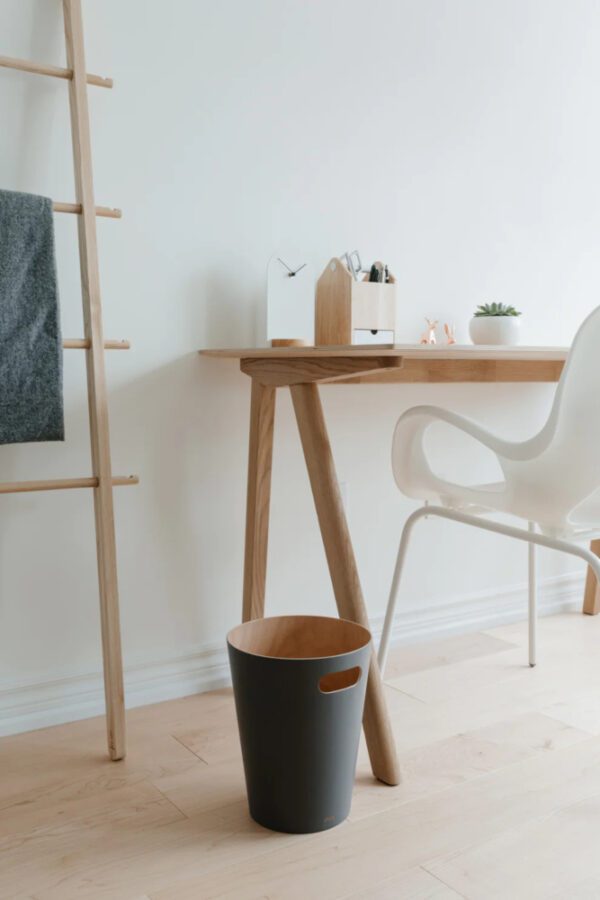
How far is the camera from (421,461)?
1.76 metres

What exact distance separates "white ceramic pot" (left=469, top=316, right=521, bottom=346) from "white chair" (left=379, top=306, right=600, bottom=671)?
443mm

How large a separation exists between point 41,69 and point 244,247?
1.77ft

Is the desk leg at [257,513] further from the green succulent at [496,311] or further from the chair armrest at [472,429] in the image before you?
the green succulent at [496,311]

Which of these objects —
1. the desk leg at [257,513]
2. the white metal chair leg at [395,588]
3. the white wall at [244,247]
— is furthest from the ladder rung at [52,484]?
the white metal chair leg at [395,588]

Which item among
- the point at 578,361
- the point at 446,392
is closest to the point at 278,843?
the point at 578,361

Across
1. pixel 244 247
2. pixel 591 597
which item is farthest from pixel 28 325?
pixel 591 597

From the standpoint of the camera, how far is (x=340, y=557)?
152cm

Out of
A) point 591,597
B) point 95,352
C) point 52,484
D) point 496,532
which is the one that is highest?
point 95,352

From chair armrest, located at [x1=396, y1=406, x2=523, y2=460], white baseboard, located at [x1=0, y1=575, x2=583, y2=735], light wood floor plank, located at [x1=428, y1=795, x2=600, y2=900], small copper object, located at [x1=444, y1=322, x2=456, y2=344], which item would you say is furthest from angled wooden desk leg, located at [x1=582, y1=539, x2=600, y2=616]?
light wood floor plank, located at [x1=428, y1=795, x2=600, y2=900]

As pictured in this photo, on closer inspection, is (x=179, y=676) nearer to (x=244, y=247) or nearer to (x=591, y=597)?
(x=244, y=247)

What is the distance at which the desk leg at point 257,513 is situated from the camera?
6.06ft

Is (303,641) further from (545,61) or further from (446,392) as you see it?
(545,61)

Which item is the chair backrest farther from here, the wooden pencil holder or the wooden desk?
the wooden pencil holder

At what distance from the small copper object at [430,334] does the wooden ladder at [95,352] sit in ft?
2.77
